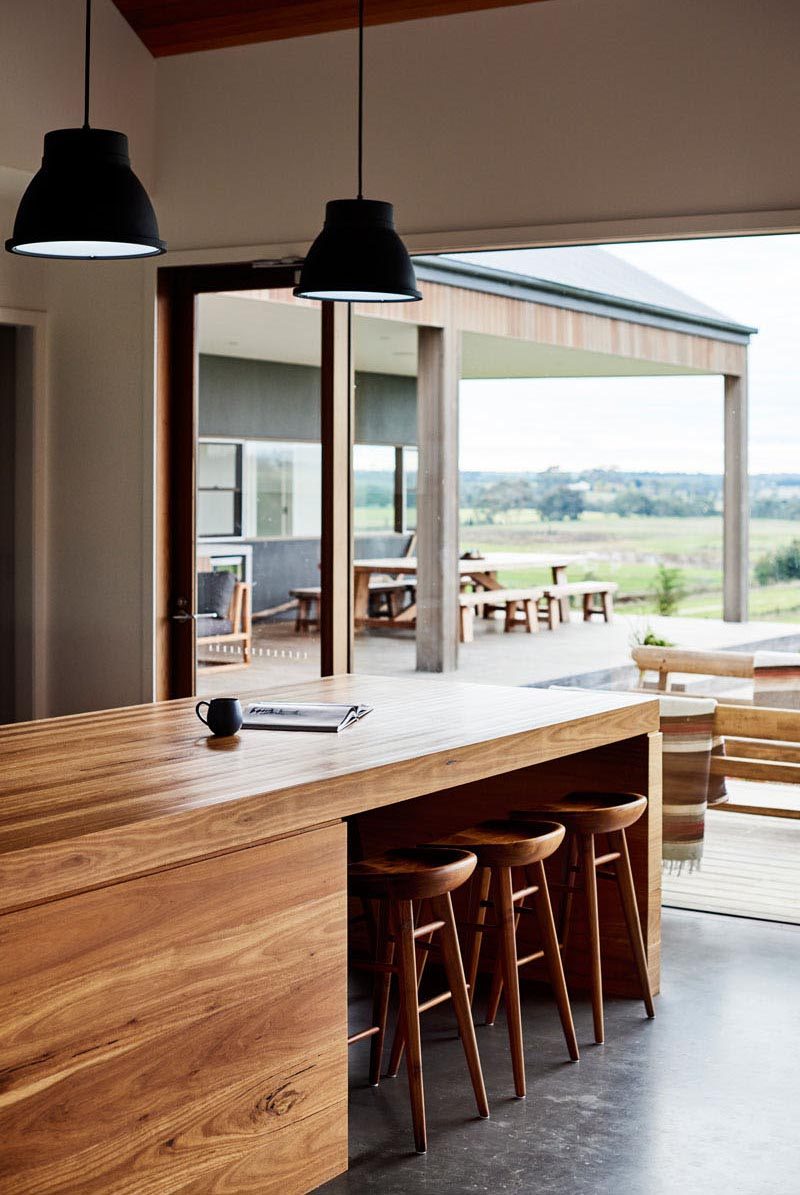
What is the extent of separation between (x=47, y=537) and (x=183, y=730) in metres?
2.84

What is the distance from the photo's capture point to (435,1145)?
3297mm

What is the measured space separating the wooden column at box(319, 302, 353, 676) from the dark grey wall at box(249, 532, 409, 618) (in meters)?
0.07

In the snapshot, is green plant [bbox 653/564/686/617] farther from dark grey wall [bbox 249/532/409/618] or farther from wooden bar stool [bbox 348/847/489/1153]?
wooden bar stool [bbox 348/847/489/1153]

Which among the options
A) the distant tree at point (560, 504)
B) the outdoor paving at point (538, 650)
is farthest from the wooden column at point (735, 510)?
the distant tree at point (560, 504)

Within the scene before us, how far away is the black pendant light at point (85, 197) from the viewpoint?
10.6ft

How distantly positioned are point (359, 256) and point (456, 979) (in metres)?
1.84

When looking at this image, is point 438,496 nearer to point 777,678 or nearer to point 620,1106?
point 777,678

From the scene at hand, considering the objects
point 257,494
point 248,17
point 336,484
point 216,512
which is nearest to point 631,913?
point 336,484

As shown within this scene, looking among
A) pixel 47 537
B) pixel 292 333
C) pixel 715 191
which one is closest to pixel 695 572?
pixel 715 191

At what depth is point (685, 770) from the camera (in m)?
5.21

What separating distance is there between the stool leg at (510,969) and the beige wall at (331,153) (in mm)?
2457

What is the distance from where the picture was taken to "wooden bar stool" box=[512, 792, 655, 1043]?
3871 millimetres

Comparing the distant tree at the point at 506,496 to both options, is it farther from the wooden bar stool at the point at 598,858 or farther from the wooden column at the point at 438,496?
the wooden bar stool at the point at 598,858

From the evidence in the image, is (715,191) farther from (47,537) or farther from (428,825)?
(47,537)
